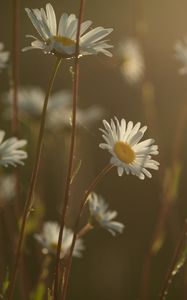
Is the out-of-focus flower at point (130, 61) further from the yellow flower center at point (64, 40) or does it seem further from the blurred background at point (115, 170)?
the yellow flower center at point (64, 40)

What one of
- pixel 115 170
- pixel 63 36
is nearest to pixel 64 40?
pixel 63 36

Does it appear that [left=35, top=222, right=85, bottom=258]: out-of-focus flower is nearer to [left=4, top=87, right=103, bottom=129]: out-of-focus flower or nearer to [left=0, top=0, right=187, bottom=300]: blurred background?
[left=0, top=0, right=187, bottom=300]: blurred background

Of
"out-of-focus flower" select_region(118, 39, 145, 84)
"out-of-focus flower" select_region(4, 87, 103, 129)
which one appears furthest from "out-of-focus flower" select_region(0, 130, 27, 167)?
"out-of-focus flower" select_region(118, 39, 145, 84)

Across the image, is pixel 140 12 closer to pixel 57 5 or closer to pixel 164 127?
pixel 164 127

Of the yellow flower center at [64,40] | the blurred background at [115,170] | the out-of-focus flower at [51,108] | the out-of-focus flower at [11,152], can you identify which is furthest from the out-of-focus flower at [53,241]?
the out-of-focus flower at [51,108]

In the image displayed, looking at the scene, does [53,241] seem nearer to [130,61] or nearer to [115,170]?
[130,61]

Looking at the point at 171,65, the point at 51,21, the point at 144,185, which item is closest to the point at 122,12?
the point at 171,65
